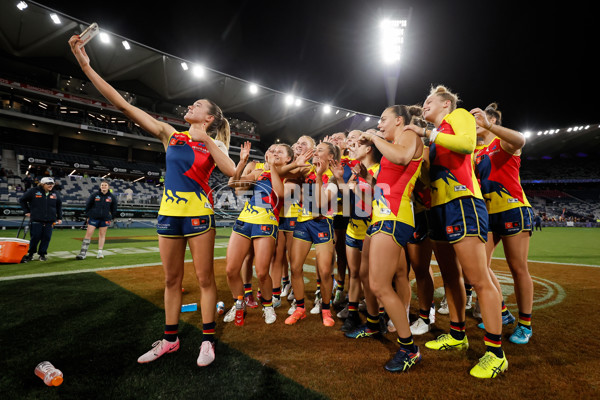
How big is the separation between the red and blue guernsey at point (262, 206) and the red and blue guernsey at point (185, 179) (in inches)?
43.0

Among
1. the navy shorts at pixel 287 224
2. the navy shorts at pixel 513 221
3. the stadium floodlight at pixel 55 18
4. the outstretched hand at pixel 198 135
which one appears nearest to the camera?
the outstretched hand at pixel 198 135

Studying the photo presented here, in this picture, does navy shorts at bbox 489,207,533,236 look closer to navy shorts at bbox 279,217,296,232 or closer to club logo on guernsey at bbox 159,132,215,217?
navy shorts at bbox 279,217,296,232

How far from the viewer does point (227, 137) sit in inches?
133

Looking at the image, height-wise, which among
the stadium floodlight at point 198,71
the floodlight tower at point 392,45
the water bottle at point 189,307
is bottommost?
the water bottle at point 189,307

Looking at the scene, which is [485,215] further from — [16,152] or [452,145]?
[16,152]

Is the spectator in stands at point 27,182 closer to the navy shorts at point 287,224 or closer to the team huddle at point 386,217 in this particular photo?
the navy shorts at point 287,224

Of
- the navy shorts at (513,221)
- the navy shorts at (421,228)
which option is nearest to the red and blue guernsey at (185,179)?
Answer: the navy shorts at (421,228)

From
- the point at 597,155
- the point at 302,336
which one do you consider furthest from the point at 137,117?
the point at 597,155

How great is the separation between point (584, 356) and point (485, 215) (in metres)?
1.77

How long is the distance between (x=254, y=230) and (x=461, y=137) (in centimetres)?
273

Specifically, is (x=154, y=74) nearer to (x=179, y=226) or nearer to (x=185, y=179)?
(x=185, y=179)

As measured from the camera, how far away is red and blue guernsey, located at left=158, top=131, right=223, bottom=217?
2793 millimetres

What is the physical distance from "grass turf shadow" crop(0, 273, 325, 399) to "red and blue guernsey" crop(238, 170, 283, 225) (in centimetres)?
160

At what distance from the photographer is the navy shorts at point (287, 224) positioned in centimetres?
450
